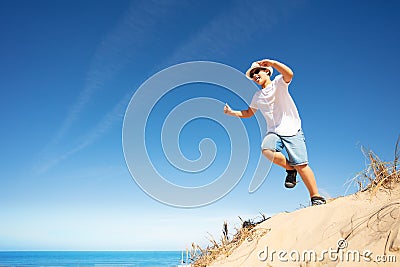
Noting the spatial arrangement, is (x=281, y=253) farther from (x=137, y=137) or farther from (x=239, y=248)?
(x=137, y=137)

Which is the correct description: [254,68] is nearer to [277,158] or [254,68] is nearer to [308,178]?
[277,158]

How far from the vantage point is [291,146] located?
186 inches

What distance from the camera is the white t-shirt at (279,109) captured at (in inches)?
191

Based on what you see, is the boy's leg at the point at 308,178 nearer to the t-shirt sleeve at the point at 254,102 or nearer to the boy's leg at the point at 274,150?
the boy's leg at the point at 274,150

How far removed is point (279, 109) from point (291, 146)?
58 centimetres

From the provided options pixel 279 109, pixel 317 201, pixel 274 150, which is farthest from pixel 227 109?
pixel 317 201

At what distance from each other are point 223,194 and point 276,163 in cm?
96

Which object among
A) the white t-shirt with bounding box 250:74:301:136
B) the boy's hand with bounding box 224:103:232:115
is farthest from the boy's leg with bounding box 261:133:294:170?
the boy's hand with bounding box 224:103:232:115

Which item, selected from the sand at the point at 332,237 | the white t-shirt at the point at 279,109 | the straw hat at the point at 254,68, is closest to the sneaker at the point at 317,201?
the sand at the point at 332,237

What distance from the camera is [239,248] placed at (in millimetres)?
4508

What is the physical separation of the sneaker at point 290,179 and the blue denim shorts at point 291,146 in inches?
7.6

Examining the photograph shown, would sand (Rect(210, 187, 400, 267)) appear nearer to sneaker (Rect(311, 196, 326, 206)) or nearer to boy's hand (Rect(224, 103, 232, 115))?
sneaker (Rect(311, 196, 326, 206))

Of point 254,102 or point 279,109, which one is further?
point 254,102

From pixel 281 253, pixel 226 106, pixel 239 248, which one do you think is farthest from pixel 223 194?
pixel 281 253
